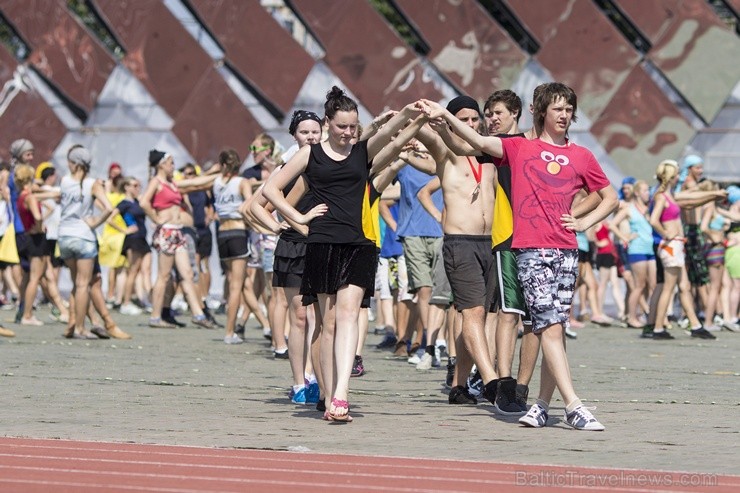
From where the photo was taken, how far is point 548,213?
905cm

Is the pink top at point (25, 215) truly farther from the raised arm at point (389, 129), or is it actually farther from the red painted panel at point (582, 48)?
the red painted panel at point (582, 48)

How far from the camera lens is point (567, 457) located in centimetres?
757

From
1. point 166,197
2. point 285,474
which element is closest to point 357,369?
point 285,474

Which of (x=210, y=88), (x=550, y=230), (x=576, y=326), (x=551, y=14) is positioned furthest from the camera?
(x=210, y=88)

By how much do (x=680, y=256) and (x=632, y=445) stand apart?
11.0 m

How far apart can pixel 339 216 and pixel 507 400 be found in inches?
62.3

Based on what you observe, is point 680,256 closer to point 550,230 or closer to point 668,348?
point 668,348

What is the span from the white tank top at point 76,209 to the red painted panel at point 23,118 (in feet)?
44.7

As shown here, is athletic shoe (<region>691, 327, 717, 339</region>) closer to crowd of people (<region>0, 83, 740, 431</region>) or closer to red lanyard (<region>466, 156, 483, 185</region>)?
crowd of people (<region>0, 83, 740, 431</region>)

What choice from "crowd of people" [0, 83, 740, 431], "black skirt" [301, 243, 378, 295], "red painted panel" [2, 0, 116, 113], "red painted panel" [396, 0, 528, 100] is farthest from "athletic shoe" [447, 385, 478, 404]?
"red painted panel" [2, 0, 116, 113]

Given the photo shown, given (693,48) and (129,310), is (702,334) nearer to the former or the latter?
(129,310)

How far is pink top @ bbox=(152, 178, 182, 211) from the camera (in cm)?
1880

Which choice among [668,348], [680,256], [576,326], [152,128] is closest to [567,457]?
[668,348]

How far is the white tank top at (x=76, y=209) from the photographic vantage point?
16719 mm
